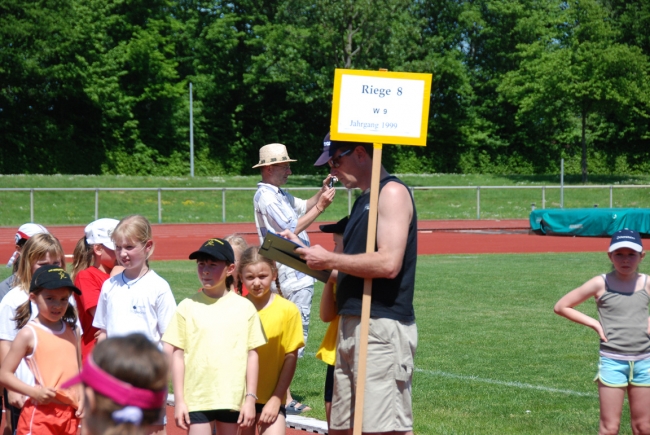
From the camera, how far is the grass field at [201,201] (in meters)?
36.9

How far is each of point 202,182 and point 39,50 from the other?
12.1 metres

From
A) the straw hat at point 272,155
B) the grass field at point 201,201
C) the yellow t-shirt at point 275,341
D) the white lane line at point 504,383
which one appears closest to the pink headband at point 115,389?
the yellow t-shirt at point 275,341

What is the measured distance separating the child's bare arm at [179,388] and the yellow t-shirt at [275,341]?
574mm

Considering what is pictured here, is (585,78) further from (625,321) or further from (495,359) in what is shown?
(625,321)

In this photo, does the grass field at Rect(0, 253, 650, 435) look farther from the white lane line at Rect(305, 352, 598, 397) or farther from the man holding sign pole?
the man holding sign pole

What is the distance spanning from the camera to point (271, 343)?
5.54 metres

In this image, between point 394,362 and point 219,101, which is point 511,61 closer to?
point 219,101

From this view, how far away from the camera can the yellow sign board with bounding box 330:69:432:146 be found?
5.11 meters

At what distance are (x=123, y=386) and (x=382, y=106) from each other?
3.28 metres

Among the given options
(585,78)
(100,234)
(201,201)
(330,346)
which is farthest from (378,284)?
(585,78)

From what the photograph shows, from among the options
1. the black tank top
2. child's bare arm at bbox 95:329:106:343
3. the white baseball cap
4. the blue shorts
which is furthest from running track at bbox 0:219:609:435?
the black tank top

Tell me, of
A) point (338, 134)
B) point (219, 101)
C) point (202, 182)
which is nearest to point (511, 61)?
point (219, 101)

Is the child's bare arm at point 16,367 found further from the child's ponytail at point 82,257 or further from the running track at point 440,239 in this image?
the running track at point 440,239

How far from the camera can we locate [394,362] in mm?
4758
